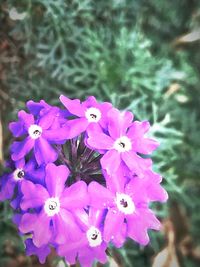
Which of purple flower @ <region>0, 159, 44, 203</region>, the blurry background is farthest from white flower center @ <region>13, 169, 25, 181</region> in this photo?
the blurry background

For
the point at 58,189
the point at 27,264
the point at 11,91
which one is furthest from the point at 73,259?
the point at 11,91

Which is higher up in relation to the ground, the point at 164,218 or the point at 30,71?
the point at 30,71

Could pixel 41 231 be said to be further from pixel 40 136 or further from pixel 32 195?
pixel 40 136

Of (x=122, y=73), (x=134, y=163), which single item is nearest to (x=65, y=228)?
(x=134, y=163)

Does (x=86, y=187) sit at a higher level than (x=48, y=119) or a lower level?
lower

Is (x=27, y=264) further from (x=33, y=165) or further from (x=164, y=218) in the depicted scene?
(x=33, y=165)

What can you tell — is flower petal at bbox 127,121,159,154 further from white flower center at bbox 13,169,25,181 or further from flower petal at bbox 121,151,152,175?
white flower center at bbox 13,169,25,181
